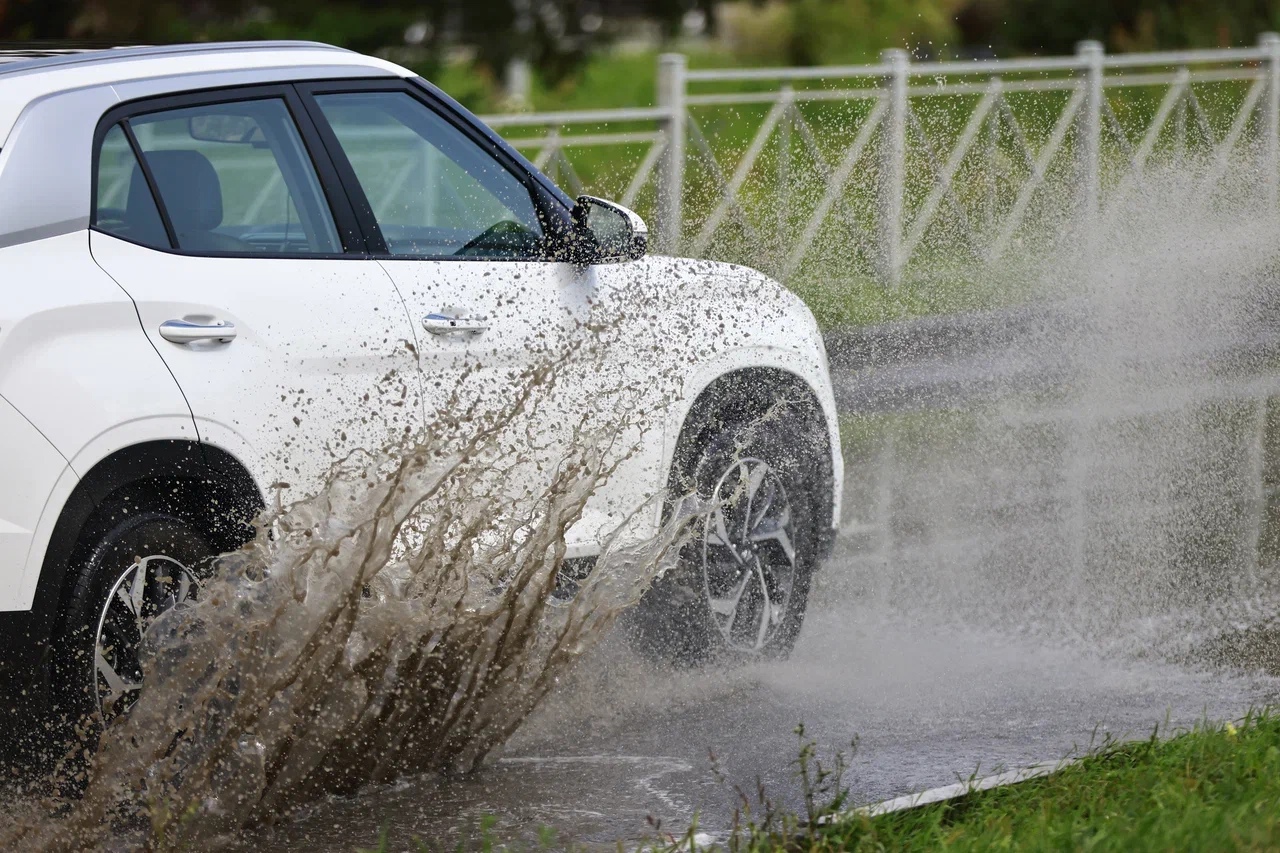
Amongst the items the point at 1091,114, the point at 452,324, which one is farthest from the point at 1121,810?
the point at 1091,114

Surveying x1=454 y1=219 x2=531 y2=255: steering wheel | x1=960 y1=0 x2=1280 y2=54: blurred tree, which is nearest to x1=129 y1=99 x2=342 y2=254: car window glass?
x1=454 y1=219 x2=531 y2=255: steering wheel

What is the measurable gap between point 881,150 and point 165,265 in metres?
10.2

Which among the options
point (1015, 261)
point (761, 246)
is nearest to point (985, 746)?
point (1015, 261)

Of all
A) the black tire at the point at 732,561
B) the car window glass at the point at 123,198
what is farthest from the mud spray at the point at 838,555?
the car window glass at the point at 123,198

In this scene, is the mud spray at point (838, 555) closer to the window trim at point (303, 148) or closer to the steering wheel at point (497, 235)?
the steering wheel at point (497, 235)

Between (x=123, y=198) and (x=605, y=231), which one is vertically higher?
(x=123, y=198)

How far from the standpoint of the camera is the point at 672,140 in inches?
514

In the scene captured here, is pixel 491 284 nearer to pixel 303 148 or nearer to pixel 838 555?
pixel 303 148

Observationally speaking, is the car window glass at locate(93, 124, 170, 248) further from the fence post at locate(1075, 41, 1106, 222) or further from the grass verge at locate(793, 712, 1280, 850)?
the fence post at locate(1075, 41, 1106, 222)

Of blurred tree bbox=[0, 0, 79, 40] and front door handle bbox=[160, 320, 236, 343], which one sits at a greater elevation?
blurred tree bbox=[0, 0, 79, 40]

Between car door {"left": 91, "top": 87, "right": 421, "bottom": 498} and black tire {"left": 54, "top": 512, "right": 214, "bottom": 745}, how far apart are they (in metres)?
0.27

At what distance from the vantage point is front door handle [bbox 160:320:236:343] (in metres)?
4.63

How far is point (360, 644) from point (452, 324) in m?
1.07

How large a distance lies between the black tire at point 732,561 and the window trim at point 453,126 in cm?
74
